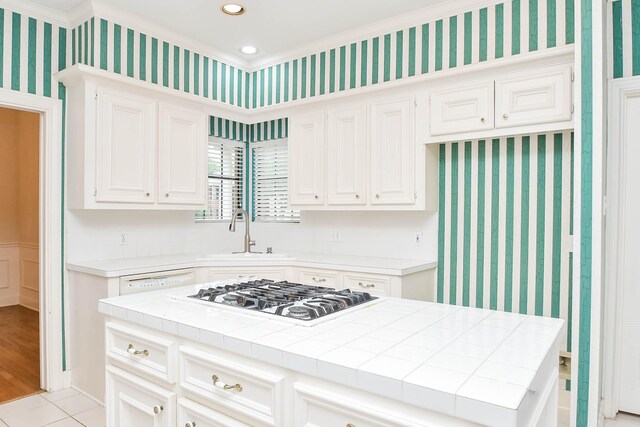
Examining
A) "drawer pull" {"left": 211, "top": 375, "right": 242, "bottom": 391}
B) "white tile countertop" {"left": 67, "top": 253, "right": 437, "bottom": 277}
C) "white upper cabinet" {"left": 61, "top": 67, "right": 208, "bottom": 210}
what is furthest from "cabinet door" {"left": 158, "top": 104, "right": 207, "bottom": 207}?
"drawer pull" {"left": 211, "top": 375, "right": 242, "bottom": 391}

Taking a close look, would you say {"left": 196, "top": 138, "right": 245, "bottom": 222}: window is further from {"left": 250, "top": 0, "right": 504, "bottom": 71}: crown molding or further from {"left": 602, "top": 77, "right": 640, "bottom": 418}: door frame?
{"left": 602, "top": 77, "right": 640, "bottom": 418}: door frame

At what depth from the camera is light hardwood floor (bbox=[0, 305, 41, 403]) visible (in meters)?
3.18

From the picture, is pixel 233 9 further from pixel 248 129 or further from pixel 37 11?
pixel 248 129

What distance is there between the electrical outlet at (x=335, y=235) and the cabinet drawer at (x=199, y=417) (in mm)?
2624

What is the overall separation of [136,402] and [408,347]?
3.72 feet

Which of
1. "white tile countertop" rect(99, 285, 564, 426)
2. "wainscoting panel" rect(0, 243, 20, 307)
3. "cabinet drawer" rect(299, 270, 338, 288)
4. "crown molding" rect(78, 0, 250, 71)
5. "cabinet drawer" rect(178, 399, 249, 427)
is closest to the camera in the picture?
"white tile countertop" rect(99, 285, 564, 426)

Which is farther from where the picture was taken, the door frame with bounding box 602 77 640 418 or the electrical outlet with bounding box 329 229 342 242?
the electrical outlet with bounding box 329 229 342 242

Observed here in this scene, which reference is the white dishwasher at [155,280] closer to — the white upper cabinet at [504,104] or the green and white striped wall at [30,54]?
the green and white striped wall at [30,54]

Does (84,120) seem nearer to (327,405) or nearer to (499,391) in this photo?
(327,405)

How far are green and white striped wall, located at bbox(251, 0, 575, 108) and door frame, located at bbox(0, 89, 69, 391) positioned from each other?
Result: 1.97 metres

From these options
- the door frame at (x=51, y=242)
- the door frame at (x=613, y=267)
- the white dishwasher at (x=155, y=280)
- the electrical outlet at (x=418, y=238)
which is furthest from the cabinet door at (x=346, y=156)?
the door frame at (x=51, y=242)

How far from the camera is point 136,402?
1688 mm

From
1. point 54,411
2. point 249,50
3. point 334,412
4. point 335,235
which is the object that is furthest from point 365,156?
point 54,411

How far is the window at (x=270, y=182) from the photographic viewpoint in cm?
453
